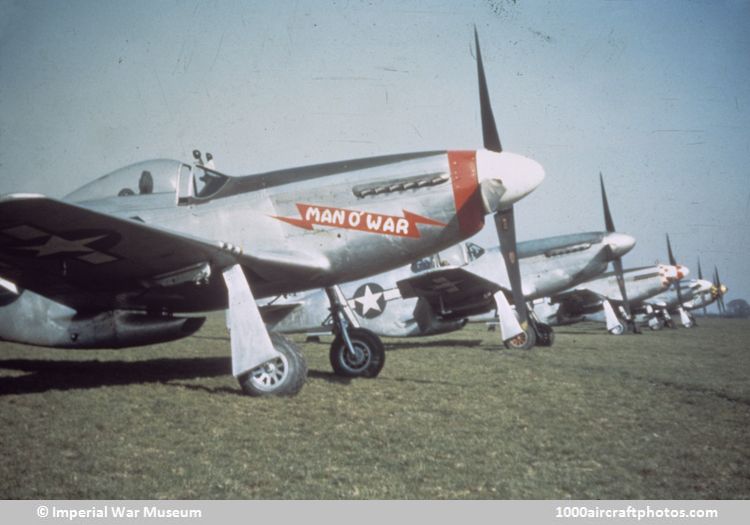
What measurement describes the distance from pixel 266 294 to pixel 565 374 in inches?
161

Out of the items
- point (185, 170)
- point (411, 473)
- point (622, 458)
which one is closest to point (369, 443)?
point (411, 473)

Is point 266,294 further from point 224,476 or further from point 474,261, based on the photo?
point 474,261

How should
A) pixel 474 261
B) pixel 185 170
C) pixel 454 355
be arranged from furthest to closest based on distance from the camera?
1. pixel 474 261
2. pixel 454 355
3. pixel 185 170

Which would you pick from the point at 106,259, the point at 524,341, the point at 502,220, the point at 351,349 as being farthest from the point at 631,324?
the point at 106,259

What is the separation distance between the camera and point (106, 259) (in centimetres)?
454

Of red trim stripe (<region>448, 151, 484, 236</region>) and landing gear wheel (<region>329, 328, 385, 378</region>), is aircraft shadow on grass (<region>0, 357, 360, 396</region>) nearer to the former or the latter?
landing gear wheel (<region>329, 328, 385, 378</region>)

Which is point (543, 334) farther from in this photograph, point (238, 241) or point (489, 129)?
point (238, 241)

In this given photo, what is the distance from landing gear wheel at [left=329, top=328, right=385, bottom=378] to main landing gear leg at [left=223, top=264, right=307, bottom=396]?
1406 millimetres

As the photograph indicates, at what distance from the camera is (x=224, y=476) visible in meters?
2.78

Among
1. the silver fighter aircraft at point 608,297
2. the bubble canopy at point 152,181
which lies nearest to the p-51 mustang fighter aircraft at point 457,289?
the bubble canopy at point 152,181

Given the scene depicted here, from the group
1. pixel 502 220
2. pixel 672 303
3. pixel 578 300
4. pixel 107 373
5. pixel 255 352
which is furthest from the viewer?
pixel 672 303

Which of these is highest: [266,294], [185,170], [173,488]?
[185,170]

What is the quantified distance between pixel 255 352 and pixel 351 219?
5.08ft

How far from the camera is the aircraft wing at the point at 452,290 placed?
11158 mm
